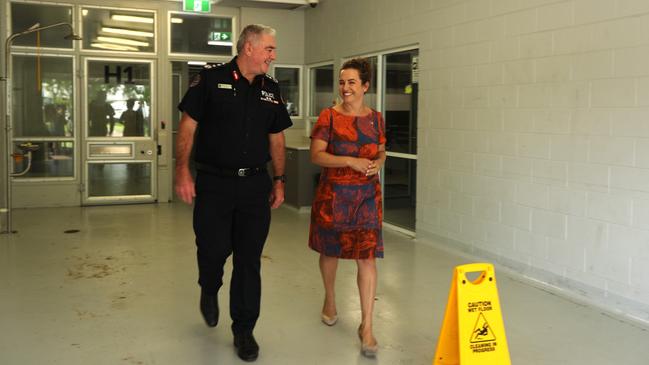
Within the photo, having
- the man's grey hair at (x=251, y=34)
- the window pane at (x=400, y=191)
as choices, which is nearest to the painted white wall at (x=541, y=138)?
the window pane at (x=400, y=191)

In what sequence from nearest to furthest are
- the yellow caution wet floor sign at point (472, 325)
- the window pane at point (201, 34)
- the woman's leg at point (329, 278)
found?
the yellow caution wet floor sign at point (472, 325), the woman's leg at point (329, 278), the window pane at point (201, 34)

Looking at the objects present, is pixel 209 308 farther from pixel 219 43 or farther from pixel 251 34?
pixel 219 43

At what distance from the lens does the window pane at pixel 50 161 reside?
340 inches

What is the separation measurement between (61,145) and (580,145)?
6.84 metres

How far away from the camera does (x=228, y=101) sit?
324 centimetres

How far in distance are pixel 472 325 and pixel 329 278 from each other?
1098 millimetres

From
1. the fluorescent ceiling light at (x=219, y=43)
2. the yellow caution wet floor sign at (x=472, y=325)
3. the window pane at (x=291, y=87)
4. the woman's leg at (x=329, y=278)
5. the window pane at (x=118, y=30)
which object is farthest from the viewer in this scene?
the window pane at (x=291, y=87)

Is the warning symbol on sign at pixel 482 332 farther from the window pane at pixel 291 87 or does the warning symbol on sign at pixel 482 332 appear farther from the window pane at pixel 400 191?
the window pane at pixel 291 87

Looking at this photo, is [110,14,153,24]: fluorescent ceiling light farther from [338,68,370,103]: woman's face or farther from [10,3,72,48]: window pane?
[338,68,370,103]: woman's face

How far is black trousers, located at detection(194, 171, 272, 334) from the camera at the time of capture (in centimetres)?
328

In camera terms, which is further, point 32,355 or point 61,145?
point 61,145

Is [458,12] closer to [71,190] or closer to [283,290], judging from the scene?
[283,290]

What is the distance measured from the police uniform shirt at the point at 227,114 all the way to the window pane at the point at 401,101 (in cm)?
378

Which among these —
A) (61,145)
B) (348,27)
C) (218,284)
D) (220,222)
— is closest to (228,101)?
(220,222)
